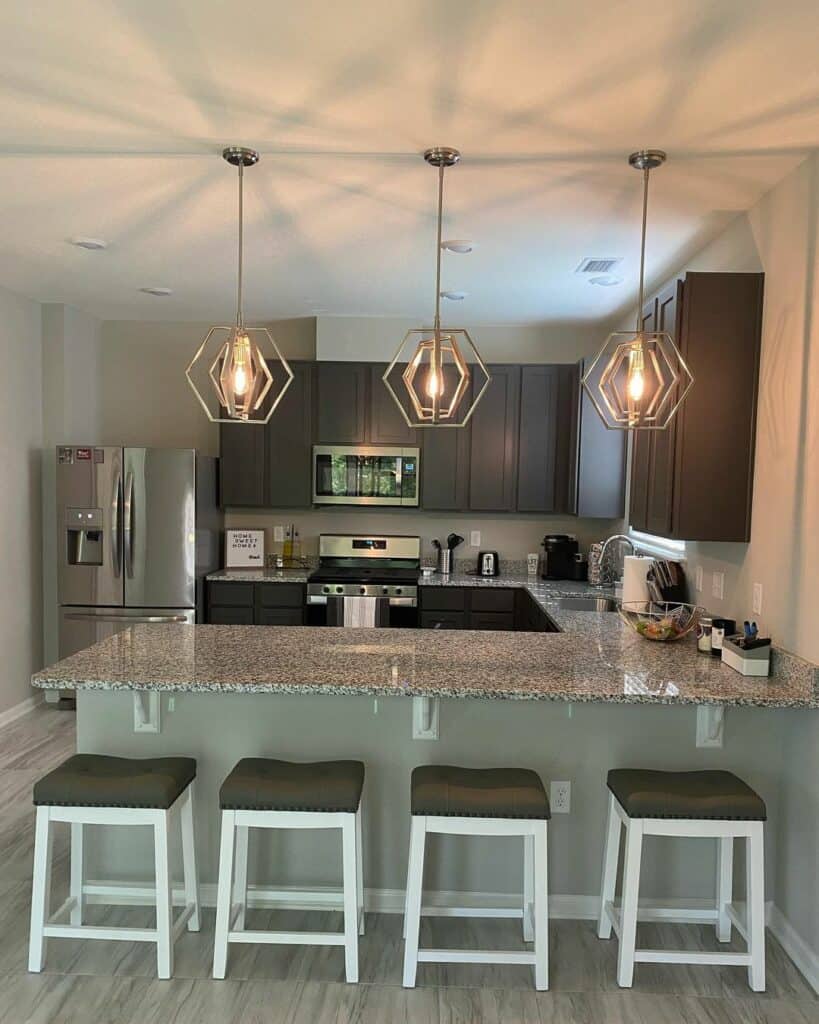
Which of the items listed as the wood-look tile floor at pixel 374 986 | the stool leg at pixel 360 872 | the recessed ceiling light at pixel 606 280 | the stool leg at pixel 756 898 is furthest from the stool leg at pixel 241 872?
the recessed ceiling light at pixel 606 280

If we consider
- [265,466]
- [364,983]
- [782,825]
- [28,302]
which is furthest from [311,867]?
[28,302]

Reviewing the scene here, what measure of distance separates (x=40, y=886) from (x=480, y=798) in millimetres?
1375

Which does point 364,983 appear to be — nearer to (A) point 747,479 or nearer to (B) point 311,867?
(B) point 311,867

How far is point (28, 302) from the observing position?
4793mm

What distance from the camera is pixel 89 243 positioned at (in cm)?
354

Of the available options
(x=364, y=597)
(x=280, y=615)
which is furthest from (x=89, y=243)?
(x=364, y=597)

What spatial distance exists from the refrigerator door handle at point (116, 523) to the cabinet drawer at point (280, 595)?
90 centimetres

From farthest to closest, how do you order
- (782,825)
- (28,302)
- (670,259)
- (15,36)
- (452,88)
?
(28,302)
(670,259)
(782,825)
(452,88)
(15,36)

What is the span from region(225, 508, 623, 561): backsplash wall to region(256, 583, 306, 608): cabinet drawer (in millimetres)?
630

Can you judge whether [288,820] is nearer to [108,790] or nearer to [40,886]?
[108,790]

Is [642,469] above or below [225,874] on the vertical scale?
above

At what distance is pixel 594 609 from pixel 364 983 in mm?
2547

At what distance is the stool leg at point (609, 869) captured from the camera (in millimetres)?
2447

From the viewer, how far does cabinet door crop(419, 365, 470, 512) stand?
5125 millimetres
